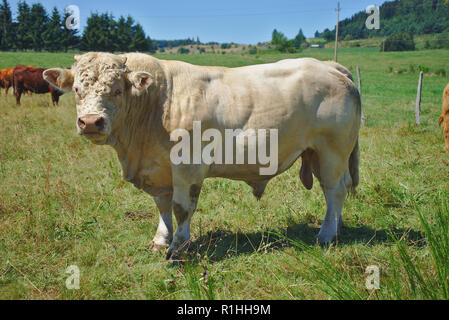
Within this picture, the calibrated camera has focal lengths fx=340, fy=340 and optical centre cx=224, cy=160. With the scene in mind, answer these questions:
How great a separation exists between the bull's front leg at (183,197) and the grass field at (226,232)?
21 cm

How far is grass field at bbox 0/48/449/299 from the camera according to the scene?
9.07 feet

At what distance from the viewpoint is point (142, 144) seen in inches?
141

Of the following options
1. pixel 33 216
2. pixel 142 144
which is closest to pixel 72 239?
pixel 33 216

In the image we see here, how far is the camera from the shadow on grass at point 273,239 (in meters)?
3.78

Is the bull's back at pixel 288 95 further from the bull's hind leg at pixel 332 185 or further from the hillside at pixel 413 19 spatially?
the hillside at pixel 413 19

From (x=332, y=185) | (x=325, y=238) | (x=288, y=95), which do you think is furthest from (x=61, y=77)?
(x=325, y=238)

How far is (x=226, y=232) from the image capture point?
4316 mm

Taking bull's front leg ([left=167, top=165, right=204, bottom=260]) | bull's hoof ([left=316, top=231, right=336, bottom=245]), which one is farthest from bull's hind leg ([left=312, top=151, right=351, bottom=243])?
bull's front leg ([left=167, top=165, right=204, bottom=260])

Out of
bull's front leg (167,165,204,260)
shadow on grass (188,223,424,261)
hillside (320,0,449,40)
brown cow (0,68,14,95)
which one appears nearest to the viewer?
bull's front leg (167,165,204,260)

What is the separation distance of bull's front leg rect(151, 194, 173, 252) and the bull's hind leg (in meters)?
1.78

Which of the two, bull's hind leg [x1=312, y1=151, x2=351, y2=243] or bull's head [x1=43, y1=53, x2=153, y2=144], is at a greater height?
bull's head [x1=43, y1=53, x2=153, y2=144]

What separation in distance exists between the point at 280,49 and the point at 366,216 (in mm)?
67823

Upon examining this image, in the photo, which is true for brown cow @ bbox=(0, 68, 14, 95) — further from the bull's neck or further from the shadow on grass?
the shadow on grass

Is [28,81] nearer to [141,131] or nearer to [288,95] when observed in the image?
[141,131]
